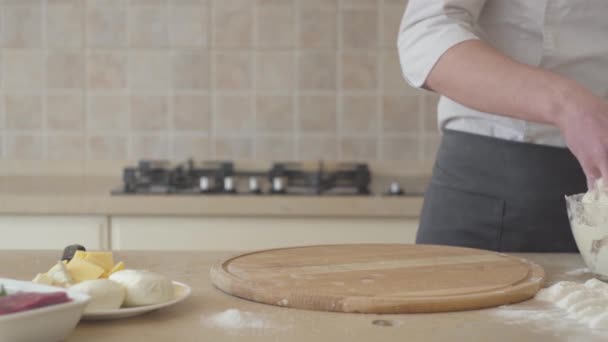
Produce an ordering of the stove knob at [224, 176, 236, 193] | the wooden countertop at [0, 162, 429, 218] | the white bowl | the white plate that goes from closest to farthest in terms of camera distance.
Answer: the white bowl < the white plate < the wooden countertop at [0, 162, 429, 218] < the stove knob at [224, 176, 236, 193]

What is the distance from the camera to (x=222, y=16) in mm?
2391

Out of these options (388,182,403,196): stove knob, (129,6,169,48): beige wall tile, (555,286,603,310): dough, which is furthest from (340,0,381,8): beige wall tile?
(555,286,603,310): dough

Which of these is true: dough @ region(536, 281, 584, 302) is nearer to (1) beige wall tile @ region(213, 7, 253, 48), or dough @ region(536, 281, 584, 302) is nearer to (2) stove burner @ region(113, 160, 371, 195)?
(2) stove burner @ region(113, 160, 371, 195)

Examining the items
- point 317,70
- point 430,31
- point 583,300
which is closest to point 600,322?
point 583,300

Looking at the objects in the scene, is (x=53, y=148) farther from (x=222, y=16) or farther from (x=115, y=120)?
(x=222, y=16)

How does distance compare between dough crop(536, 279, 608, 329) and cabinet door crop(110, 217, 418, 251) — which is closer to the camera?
dough crop(536, 279, 608, 329)

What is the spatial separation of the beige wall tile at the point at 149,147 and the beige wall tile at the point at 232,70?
0.72 ft

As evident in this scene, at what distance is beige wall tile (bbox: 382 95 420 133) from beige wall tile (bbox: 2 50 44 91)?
97cm

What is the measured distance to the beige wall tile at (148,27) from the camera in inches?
94.5

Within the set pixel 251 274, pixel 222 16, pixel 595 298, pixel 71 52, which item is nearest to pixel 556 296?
pixel 595 298

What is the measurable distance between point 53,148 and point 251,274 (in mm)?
1643

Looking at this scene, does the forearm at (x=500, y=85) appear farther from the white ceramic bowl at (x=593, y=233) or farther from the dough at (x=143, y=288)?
the dough at (x=143, y=288)

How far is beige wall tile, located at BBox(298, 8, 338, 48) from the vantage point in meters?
2.39

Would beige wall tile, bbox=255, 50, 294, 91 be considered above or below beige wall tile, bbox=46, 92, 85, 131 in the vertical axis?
above
